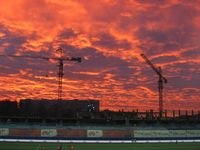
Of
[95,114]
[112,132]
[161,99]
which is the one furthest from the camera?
[161,99]

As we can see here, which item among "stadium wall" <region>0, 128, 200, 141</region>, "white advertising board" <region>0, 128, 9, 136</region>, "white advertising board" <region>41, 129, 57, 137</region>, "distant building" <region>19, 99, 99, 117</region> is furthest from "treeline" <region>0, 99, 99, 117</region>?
"white advertising board" <region>0, 128, 9, 136</region>

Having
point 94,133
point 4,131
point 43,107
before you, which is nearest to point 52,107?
point 43,107

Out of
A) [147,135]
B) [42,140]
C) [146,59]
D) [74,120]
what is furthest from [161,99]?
[42,140]

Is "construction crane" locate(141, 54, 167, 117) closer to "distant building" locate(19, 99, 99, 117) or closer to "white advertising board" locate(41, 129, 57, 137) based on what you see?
"distant building" locate(19, 99, 99, 117)

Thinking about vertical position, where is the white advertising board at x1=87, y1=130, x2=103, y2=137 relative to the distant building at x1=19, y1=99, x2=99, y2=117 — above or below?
below

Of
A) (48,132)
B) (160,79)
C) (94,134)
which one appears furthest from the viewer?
(160,79)

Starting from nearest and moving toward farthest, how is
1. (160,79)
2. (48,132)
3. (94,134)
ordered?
(48,132), (94,134), (160,79)

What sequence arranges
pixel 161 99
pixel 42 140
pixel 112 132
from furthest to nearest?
pixel 161 99, pixel 112 132, pixel 42 140

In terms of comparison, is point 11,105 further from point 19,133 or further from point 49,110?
point 19,133

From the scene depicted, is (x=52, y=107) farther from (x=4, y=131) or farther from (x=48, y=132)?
(x=4, y=131)

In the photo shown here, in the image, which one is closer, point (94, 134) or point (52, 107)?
point (94, 134)

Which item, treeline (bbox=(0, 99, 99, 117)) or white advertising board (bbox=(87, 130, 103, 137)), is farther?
treeline (bbox=(0, 99, 99, 117))

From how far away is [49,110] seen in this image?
17712 centimetres

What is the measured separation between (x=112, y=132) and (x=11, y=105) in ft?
352
